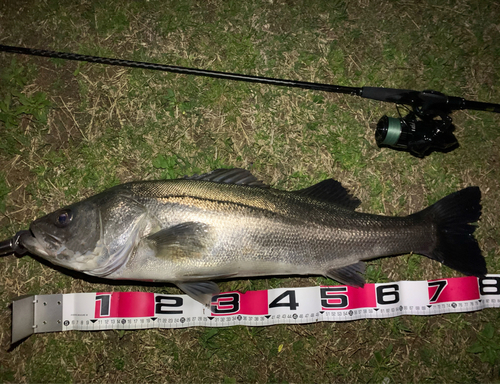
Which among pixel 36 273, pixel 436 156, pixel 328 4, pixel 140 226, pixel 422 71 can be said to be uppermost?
pixel 328 4

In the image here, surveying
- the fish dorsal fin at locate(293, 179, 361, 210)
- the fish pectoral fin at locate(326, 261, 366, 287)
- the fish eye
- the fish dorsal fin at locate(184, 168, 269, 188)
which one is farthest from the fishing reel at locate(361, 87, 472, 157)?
the fish eye

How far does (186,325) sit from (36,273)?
1.63 m

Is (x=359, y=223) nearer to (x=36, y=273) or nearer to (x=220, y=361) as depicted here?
(x=220, y=361)

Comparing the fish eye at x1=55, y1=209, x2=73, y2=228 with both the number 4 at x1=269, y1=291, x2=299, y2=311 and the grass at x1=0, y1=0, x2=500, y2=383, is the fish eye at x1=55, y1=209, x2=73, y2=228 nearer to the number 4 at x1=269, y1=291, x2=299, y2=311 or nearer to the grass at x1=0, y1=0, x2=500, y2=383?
the grass at x1=0, y1=0, x2=500, y2=383

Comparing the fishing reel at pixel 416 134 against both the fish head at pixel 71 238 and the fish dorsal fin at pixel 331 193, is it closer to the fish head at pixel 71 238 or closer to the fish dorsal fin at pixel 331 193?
the fish dorsal fin at pixel 331 193

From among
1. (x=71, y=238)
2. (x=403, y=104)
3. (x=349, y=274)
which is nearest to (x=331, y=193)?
(x=349, y=274)

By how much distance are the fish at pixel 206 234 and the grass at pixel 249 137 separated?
0.57m

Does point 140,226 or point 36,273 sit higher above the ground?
point 140,226

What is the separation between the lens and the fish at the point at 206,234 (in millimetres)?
2730

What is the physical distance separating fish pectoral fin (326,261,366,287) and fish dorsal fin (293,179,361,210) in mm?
548

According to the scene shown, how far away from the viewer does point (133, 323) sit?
328cm

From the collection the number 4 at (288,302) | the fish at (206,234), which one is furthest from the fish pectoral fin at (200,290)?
the number 4 at (288,302)

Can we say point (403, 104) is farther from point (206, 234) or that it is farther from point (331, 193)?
point (206, 234)

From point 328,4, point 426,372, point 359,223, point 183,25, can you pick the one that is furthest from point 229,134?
point 426,372
